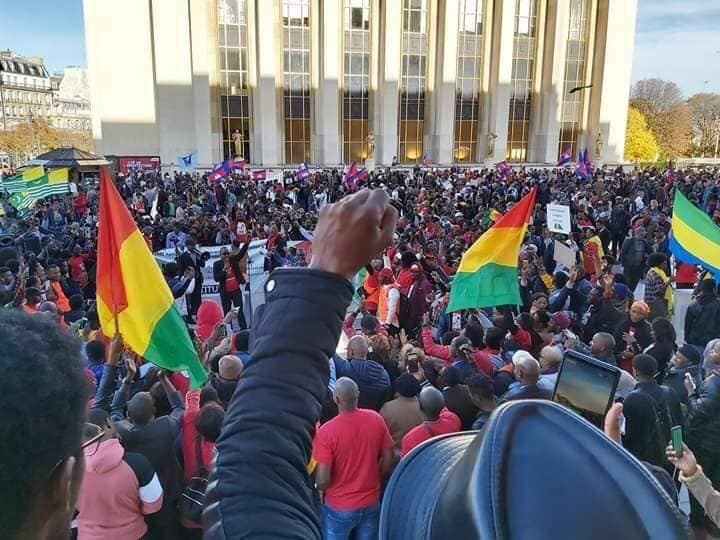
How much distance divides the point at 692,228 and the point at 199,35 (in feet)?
108

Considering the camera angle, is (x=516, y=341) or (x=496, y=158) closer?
(x=516, y=341)

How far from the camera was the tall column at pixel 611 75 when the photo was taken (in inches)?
1543

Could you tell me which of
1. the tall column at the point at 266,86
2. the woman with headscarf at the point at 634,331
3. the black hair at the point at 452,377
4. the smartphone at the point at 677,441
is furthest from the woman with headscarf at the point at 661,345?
the tall column at the point at 266,86

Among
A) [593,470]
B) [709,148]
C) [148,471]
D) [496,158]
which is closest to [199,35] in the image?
[496,158]

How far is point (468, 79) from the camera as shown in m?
39.1

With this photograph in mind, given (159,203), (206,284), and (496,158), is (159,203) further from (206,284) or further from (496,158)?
(496,158)

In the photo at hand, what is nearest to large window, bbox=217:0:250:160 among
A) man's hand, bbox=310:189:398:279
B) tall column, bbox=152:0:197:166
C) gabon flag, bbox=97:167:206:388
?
tall column, bbox=152:0:197:166

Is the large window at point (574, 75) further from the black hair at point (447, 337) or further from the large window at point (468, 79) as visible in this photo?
the black hair at point (447, 337)

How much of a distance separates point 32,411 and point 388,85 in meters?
37.7

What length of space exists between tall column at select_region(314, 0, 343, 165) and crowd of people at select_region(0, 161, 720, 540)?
2492 cm

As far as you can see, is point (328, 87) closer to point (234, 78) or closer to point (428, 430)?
point (234, 78)

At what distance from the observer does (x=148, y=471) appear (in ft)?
10.4

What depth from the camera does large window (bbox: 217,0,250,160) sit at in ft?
115

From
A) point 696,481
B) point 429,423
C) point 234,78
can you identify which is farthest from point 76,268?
point 234,78
